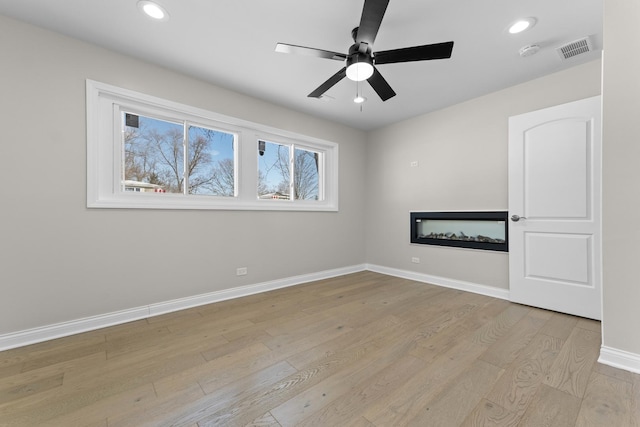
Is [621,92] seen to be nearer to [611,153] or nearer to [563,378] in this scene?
[611,153]

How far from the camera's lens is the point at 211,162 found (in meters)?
3.19

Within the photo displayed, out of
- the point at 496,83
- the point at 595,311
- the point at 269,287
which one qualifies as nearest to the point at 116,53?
the point at 269,287

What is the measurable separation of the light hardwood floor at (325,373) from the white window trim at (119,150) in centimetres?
123

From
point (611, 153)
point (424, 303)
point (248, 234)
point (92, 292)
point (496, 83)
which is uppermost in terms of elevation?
point (496, 83)

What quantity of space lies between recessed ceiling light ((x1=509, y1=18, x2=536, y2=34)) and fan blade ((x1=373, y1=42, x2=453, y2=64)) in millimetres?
840

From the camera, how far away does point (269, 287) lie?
138 inches

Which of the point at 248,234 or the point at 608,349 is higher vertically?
the point at 248,234

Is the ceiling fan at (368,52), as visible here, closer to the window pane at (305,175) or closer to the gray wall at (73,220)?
the gray wall at (73,220)

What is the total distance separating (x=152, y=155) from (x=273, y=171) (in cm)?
153

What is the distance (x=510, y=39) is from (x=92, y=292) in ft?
14.7

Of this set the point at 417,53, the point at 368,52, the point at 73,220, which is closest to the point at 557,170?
the point at 417,53

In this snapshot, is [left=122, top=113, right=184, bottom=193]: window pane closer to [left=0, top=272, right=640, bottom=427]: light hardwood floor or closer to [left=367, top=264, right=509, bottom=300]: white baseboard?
[left=0, top=272, right=640, bottom=427]: light hardwood floor

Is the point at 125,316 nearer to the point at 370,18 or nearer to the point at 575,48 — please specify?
the point at 370,18

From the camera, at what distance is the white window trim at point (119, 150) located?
2.35 m
